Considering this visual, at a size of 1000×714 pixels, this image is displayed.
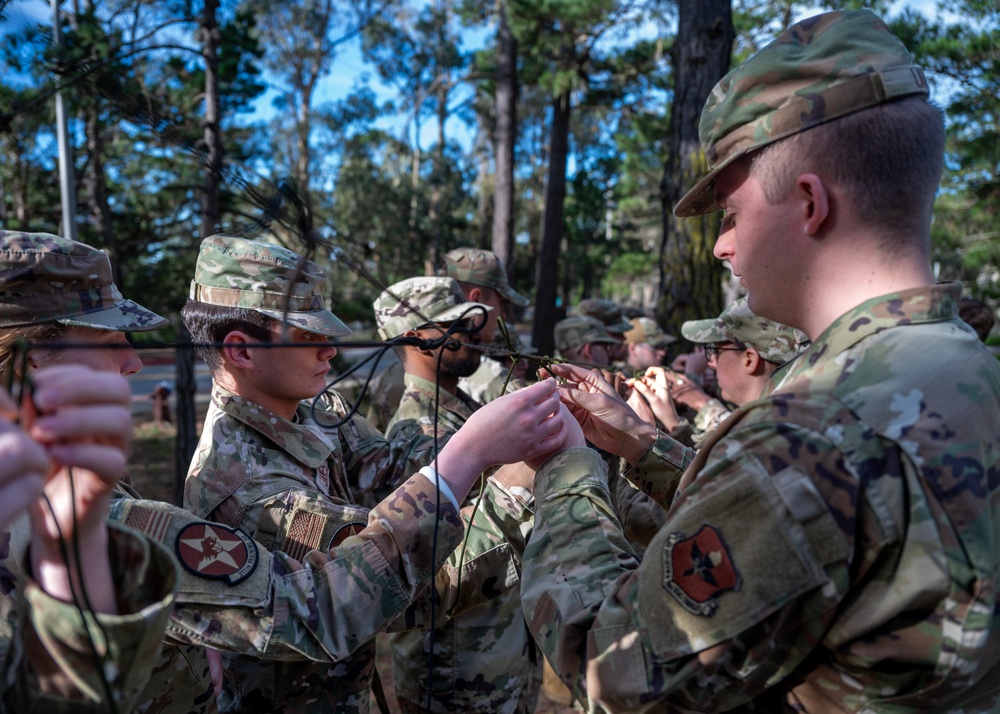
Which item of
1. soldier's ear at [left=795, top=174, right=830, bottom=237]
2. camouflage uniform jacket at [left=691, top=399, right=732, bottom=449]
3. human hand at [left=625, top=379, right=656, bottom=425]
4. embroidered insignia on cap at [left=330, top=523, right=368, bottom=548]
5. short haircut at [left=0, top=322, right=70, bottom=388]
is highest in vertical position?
soldier's ear at [left=795, top=174, right=830, bottom=237]

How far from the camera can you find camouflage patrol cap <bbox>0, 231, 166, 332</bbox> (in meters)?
1.96

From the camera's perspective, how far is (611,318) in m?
8.48

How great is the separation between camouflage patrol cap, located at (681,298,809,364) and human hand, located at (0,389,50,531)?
129 inches

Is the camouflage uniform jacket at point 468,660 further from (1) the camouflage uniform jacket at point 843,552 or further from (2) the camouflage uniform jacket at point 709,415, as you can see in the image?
(1) the camouflage uniform jacket at point 843,552

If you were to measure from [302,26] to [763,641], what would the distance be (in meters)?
30.1

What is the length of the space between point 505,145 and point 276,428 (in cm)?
1126

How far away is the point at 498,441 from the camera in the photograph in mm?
1950

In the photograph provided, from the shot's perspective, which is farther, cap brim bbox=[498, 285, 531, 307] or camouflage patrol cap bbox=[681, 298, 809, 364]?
cap brim bbox=[498, 285, 531, 307]

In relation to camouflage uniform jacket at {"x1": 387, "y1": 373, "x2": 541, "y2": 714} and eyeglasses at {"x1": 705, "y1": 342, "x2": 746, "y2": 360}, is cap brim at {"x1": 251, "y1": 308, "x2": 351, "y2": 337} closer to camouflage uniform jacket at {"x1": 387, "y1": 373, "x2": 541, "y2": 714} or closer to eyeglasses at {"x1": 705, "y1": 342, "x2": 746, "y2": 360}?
camouflage uniform jacket at {"x1": 387, "y1": 373, "x2": 541, "y2": 714}

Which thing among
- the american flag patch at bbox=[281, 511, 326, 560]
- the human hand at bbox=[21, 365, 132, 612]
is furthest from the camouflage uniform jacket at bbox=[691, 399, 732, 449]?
the human hand at bbox=[21, 365, 132, 612]

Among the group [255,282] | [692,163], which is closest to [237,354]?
[255,282]

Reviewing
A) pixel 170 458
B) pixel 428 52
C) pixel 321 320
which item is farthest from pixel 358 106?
pixel 321 320

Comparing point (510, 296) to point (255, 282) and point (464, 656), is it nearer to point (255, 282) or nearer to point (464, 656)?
point (464, 656)

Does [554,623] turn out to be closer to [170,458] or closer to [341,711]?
[341,711]
